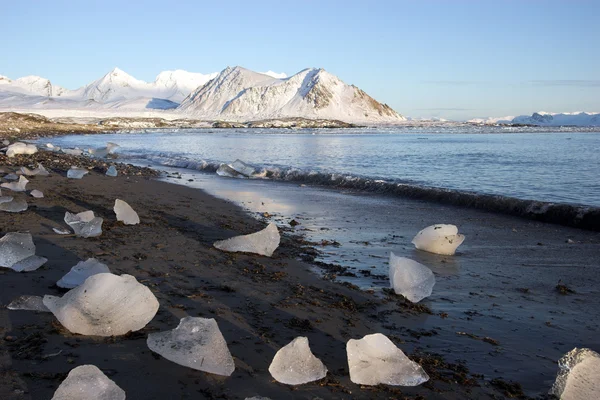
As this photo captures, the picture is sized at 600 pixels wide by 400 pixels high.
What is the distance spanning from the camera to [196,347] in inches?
106

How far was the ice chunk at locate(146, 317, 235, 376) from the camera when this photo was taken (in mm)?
2617

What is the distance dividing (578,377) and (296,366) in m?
1.47

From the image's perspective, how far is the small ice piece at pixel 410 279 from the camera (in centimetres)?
411

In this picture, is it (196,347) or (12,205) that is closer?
(196,347)

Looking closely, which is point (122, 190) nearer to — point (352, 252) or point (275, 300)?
point (352, 252)

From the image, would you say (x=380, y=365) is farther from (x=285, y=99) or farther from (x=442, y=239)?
(x=285, y=99)

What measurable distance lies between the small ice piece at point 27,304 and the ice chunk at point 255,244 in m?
2.23

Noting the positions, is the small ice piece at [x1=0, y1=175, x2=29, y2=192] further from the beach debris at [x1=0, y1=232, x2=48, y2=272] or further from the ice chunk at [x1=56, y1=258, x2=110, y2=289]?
the ice chunk at [x1=56, y1=258, x2=110, y2=289]

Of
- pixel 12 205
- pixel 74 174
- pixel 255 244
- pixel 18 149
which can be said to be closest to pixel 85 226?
pixel 12 205

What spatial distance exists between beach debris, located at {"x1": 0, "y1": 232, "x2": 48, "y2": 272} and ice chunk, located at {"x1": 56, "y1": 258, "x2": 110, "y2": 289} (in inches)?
20.4

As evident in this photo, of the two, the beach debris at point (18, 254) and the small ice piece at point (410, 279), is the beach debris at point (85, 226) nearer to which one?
the beach debris at point (18, 254)

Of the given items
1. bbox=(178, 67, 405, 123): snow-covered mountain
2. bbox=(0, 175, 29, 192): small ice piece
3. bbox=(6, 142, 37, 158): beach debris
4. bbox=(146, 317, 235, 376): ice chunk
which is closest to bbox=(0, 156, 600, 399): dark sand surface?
bbox=(146, 317, 235, 376): ice chunk

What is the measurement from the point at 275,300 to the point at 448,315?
1303 mm

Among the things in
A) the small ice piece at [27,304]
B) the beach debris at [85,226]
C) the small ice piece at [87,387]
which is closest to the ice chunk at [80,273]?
the small ice piece at [27,304]
